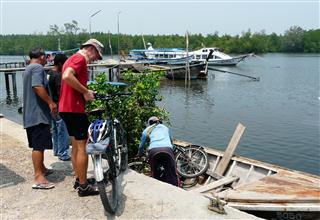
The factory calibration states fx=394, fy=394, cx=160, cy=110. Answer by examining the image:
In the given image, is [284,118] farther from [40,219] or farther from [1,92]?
[1,92]

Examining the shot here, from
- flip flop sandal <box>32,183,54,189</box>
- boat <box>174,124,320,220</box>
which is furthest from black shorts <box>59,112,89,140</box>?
boat <box>174,124,320,220</box>

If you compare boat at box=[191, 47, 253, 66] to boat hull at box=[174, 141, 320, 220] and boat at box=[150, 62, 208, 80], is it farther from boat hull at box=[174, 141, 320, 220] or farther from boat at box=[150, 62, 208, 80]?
boat hull at box=[174, 141, 320, 220]

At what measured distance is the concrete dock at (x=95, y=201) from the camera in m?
4.62

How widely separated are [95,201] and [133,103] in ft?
11.9

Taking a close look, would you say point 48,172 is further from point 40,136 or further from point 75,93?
point 75,93

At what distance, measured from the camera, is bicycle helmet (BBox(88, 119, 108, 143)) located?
181 inches

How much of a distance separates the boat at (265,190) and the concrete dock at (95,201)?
1.31 feet

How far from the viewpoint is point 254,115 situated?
2311cm

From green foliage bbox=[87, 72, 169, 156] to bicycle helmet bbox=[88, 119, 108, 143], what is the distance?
9.25ft

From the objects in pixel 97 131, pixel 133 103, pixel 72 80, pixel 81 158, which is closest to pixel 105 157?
pixel 81 158

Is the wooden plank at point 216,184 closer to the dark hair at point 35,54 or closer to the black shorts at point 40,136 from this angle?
the black shorts at point 40,136

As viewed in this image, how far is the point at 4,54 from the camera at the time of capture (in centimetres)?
13775

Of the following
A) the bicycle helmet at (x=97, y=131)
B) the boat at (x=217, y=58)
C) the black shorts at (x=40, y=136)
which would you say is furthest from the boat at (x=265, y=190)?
Answer: the boat at (x=217, y=58)

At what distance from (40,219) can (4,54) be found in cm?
14480
